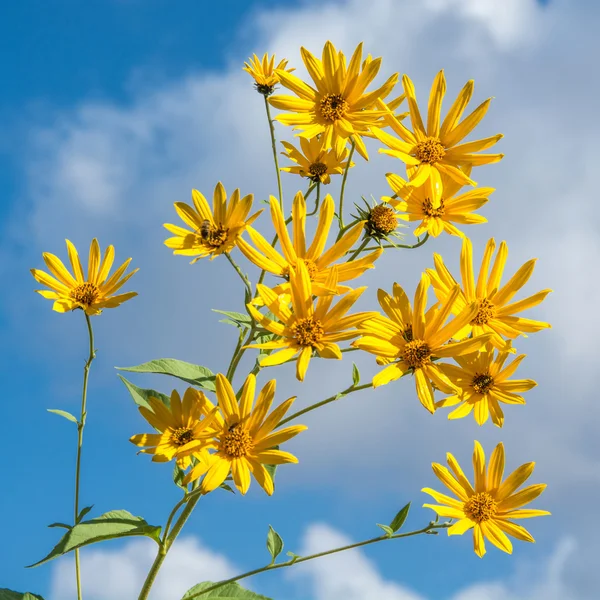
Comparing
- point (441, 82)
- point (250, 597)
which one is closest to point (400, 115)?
point (441, 82)

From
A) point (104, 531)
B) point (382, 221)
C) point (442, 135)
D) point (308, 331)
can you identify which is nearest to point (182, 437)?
point (104, 531)

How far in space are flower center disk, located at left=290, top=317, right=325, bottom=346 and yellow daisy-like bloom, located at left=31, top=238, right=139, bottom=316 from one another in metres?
1.02

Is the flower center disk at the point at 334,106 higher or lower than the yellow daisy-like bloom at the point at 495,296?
higher

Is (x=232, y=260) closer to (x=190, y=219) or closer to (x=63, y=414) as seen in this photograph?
(x=190, y=219)

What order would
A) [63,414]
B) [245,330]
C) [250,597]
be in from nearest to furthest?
[245,330] < [250,597] < [63,414]

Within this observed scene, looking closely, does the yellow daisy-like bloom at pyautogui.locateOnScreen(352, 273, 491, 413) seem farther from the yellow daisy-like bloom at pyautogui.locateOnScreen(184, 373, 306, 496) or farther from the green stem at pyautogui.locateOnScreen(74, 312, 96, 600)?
the green stem at pyautogui.locateOnScreen(74, 312, 96, 600)

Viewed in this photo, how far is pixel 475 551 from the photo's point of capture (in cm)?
311

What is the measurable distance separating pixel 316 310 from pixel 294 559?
1.03m

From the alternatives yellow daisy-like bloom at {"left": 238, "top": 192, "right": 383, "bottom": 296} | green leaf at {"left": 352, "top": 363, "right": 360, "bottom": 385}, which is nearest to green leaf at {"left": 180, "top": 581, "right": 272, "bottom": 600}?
green leaf at {"left": 352, "top": 363, "right": 360, "bottom": 385}

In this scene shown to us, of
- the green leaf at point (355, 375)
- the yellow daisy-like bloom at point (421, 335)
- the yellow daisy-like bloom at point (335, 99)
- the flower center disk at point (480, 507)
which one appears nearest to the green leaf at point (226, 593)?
the flower center disk at point (480, 507)

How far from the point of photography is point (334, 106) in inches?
116

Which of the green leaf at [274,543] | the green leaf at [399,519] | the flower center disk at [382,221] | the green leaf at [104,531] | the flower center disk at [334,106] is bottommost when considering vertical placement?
the green leaf at [104,531]

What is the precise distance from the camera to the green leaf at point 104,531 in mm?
2719

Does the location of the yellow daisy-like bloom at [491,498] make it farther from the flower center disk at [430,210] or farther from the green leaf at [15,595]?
the green leaf at [15,595]
